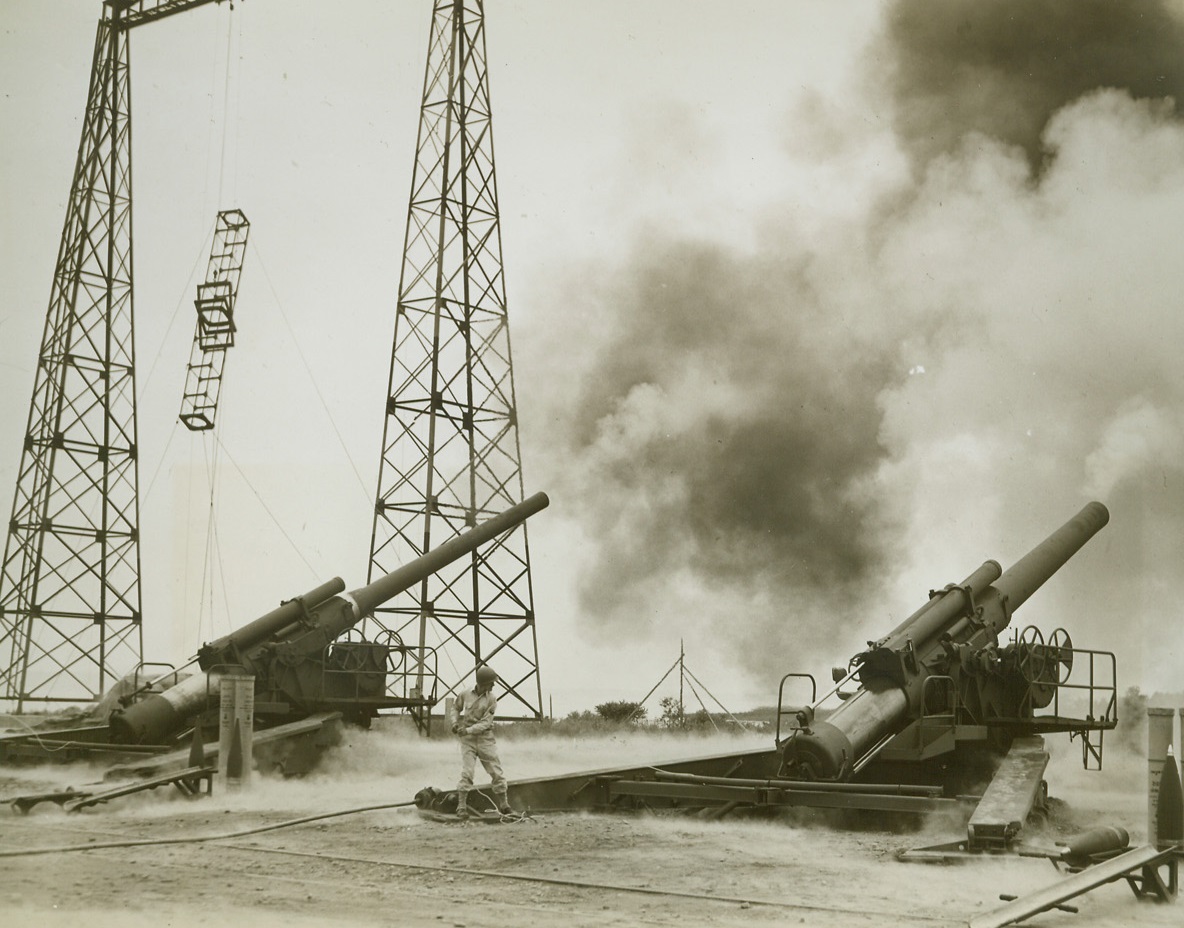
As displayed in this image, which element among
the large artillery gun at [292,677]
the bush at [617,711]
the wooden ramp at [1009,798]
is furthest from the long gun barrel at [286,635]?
the wooden ramp at [1009,798]

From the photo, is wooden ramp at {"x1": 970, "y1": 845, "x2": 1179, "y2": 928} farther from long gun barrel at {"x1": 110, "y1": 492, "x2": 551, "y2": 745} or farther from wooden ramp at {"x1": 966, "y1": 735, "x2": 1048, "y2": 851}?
long gun barrel at {"x1": 110, "y1": 492, "x2": 551, "y2": 745}

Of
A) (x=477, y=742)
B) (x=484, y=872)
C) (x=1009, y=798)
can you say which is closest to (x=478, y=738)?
(x=477, y=742)

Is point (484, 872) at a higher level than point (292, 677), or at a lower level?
lower

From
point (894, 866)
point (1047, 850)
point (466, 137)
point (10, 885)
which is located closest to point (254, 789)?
point (10, 885)

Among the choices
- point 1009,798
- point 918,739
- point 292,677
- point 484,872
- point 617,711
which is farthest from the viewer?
point 617,711

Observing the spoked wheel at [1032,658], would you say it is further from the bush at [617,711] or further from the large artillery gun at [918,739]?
the bush at [617,711]

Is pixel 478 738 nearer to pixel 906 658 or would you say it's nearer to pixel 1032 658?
pixel 906 658
